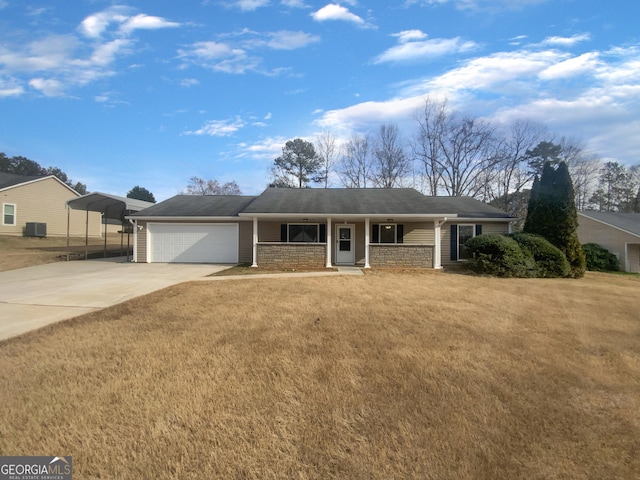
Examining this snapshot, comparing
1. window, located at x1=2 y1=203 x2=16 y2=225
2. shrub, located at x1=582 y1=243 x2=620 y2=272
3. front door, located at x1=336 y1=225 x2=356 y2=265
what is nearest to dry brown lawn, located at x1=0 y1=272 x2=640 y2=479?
front door, located at x1=336 y1=225 x2=356 y2=265

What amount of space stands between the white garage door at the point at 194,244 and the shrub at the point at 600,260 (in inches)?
781

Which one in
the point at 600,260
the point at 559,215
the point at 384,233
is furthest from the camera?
the point at 600,260

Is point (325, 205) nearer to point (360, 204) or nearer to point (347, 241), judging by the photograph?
point (360, 204)

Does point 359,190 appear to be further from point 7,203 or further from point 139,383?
point 7,203

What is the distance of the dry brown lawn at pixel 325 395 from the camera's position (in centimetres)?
246

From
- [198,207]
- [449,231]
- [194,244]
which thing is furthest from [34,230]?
[449,231]

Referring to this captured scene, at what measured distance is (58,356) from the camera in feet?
13.4

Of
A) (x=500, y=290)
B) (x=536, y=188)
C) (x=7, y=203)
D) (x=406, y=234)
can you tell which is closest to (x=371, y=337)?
(x=500, y=290)

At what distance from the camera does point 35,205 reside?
24969 mm

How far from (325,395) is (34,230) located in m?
29.9

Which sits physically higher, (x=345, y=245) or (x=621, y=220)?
(x=621, y=220)

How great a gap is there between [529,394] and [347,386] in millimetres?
1877

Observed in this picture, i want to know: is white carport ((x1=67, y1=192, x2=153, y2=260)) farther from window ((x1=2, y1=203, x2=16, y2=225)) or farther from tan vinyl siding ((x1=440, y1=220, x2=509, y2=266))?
tan vinyl siding ((x1=440, y1=220, x2=509, y2=266))

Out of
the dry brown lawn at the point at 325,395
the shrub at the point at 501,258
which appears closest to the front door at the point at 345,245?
the shrub at the point at 501,258
